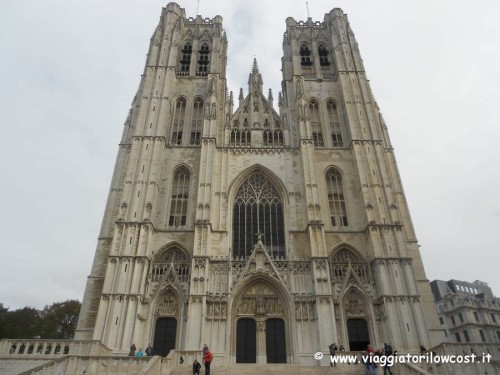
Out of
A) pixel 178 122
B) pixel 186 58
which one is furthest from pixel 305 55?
pixel 178 122

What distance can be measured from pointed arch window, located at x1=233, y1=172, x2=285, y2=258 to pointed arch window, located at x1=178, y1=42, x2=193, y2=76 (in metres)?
12.0

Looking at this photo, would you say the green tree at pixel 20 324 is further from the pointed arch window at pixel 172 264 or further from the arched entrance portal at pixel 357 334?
the arched entrance portal at pixel 357 334

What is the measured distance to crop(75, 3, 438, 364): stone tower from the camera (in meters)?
19.8

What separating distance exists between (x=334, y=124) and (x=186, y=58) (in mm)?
14048

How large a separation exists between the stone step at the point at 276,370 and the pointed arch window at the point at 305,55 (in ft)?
82.1

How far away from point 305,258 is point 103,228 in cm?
1303

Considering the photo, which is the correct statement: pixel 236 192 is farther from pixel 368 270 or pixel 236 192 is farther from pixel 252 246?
pixel 368 270

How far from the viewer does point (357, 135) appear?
Answer: 87.4ft

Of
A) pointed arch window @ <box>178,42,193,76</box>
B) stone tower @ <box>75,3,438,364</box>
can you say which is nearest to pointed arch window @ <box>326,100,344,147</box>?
stone tower @ <box>75,3,438,364</box>

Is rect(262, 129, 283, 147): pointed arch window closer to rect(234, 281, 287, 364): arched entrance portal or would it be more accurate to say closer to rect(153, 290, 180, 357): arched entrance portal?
rect(234, 281, 287, 364): arched entrance portal

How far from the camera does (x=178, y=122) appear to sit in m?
28.9

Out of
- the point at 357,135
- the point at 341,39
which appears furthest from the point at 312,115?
the point at 341,39

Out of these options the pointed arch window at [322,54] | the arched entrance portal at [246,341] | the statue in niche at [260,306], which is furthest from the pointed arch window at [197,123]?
the arched entrance portal at [246,341]

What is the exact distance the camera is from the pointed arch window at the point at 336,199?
24.6 meters
